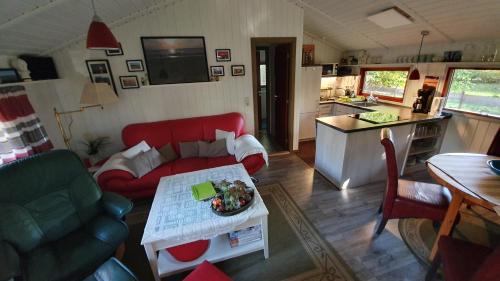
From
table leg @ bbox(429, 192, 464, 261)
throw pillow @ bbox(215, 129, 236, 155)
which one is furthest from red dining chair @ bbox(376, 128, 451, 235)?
throw pillow @ bbox(215, 129, 236, 155)

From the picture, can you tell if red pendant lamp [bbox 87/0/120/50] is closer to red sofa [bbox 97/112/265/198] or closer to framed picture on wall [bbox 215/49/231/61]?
red sofa [bbox 97/112/265/198]

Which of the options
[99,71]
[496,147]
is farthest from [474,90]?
[99,71]

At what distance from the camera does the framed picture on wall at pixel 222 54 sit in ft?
10.3

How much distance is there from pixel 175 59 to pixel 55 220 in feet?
7.70

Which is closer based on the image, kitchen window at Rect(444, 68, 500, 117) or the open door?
kitchen window at Rect(444, 68, 500, 117)

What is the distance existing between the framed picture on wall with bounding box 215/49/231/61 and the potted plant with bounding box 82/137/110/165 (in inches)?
83.8

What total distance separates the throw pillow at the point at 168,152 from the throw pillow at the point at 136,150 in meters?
0.18

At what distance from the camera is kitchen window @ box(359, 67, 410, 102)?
381cm

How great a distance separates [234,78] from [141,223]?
7.95 ft

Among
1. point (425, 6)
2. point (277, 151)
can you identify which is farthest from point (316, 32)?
point (277, 151)

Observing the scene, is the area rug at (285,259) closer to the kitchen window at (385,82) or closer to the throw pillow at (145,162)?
the throw pillow at (145,162)

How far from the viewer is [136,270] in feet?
5.92

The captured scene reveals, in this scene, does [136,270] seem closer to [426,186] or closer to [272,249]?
[272,249]

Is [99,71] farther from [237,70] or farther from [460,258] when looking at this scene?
[460,258]
